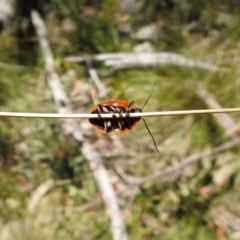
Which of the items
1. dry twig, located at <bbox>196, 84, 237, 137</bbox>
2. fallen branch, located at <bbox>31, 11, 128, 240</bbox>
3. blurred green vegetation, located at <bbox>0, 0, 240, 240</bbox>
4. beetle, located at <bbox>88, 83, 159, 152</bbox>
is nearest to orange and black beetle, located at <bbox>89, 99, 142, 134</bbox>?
beetle, located at <bbox>88, 83, 159, 152</bbox>

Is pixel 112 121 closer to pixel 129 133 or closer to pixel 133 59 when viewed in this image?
pixel 129 133

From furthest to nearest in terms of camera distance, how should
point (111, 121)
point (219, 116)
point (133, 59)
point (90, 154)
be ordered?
point (133, 59) → point (219, 116) → point (90, 154) → point (111, 121)

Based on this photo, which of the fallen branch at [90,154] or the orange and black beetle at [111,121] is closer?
the orange and black beetle at [111,121]

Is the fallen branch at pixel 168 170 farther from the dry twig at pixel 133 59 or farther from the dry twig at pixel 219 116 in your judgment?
the dry twig at pixel 133 59

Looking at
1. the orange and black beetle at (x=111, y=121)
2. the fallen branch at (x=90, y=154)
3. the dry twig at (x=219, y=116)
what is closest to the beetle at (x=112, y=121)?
the orange and black beetle at (x=111, y=121)

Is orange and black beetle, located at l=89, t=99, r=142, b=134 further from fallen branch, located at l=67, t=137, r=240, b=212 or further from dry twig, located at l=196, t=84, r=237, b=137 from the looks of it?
dry twig, located at l=196, t=84, r=237, b=137

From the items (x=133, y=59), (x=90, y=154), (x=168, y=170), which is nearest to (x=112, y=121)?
(x=90, y=154)
